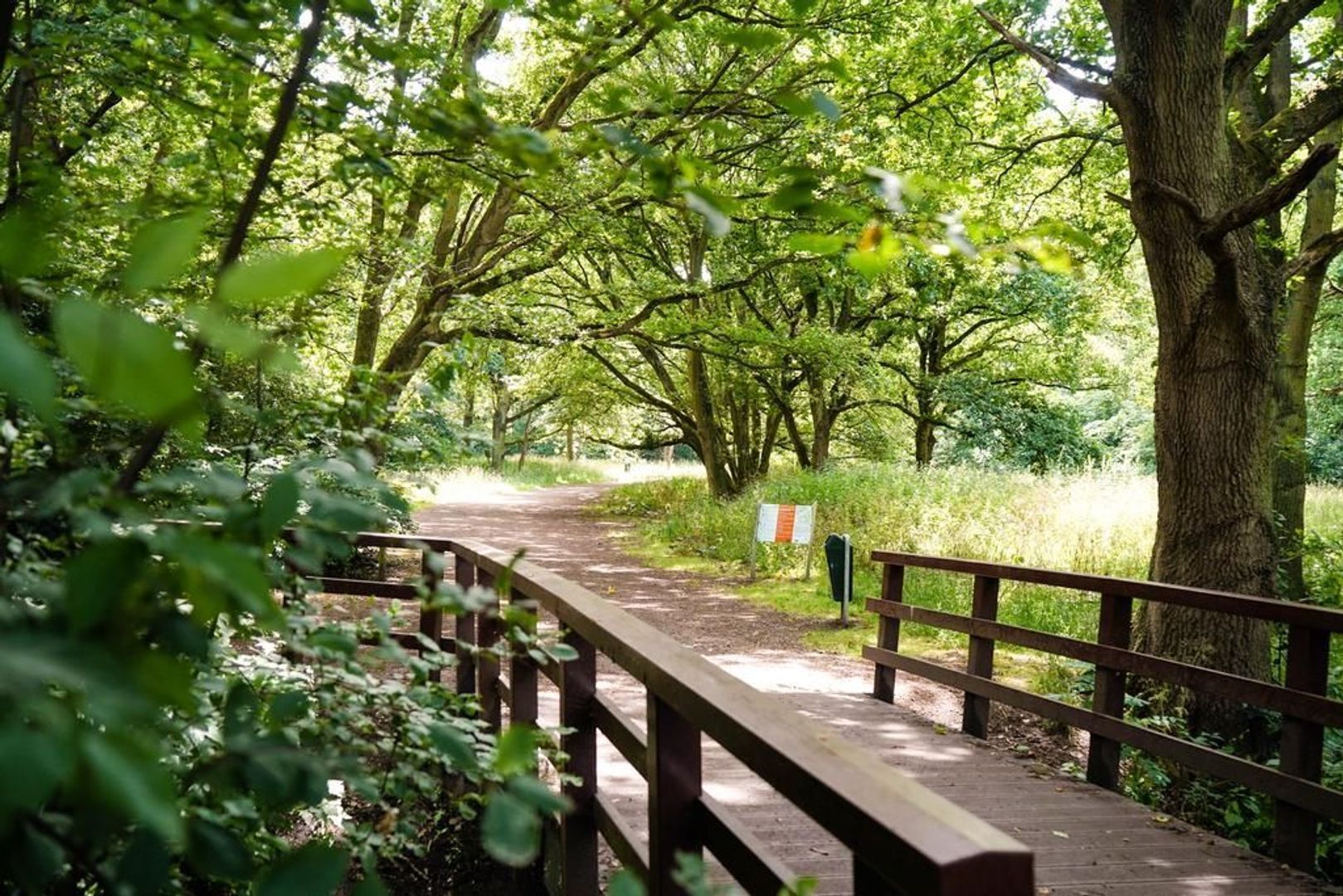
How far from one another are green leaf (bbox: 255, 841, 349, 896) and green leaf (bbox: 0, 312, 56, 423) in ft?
1.71

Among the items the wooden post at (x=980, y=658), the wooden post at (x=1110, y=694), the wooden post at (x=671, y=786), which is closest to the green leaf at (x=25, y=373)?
the wooden post at (x=671, y=786)

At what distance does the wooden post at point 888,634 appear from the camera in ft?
23.9

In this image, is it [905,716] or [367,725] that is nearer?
[367,725]

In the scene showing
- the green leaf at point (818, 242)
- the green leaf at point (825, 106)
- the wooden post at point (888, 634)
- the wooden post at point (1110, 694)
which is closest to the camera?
the green leaf at point (825, 106)

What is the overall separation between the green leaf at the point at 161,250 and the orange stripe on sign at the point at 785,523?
11595mm

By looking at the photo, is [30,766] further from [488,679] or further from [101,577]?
[488,679]

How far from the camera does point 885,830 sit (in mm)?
1240

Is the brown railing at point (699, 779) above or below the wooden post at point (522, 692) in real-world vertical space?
above

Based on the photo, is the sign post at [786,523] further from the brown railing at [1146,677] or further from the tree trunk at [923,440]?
the tree trunk at [923,440]

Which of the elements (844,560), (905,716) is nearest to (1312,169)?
(905,716)

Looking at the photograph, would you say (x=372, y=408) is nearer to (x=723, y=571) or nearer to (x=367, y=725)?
(x=367, y=725)

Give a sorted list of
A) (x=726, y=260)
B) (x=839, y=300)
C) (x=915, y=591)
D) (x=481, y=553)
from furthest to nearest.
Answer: (x=839, y=300) → (x=726, y=260) → (x=915, y=591) → (x=481, y=553)

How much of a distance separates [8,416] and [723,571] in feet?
43.0

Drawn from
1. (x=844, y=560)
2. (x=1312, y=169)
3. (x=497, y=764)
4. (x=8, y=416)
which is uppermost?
(x=1312, y=169)
